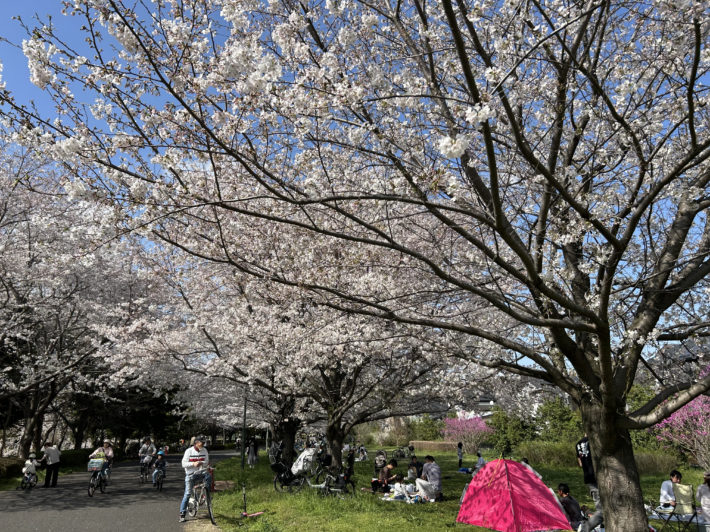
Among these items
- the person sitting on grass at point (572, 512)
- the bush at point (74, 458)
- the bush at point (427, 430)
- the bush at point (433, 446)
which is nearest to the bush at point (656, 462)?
the person sitting on grass at point (572, 512)

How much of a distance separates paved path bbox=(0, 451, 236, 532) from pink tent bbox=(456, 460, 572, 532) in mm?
4803

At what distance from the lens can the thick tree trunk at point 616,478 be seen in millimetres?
5352

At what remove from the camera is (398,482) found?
547 inches

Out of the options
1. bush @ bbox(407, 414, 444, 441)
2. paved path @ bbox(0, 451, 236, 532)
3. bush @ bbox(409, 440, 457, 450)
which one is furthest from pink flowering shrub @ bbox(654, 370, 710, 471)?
bush @ bbox(407, 414, 444, 441)

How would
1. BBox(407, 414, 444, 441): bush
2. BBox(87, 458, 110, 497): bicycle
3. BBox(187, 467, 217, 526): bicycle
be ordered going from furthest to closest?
1. BBox(407, 414, 444, 441): bush
2. BBox(87, 458, 110, 497): bicycle
3. BBox(187, 467, 217, 526): bicycle

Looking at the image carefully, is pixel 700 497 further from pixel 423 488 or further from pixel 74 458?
pixel 74 458

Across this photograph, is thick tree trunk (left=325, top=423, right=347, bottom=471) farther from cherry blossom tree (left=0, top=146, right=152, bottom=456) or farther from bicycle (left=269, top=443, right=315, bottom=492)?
cherry blossom tree (left=0, top=146, right=152, bottom=456)

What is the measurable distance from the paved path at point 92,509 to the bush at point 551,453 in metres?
16.9

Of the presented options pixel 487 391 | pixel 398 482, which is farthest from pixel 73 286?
pixel 487 391

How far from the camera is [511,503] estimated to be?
23.3ft

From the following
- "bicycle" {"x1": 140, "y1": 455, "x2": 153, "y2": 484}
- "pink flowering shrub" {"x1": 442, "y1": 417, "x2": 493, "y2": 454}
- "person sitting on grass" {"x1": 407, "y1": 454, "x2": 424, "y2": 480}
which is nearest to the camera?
"person sitting on grass" {"x1": 407, "y1": 454, "x2": 424, "y2": 480}

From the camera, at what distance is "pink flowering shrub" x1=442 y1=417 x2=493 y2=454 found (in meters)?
31.6

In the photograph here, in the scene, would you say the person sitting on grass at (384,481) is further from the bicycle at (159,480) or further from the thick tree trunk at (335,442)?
the bicycle at (159,480)

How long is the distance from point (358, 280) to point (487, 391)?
7.62 meters
